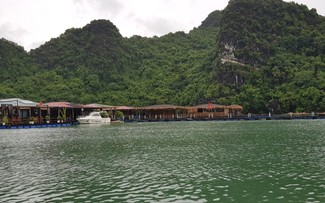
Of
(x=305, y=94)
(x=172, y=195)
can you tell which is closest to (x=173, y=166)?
(x=172, y=195)

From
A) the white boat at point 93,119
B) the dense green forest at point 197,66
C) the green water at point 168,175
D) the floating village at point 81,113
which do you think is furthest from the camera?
the dense green forest at point 197,66

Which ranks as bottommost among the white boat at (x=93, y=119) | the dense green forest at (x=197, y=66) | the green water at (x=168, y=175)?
the green water at (x=168, y=175)

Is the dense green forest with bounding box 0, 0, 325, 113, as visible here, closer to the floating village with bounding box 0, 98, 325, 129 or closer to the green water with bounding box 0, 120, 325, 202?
the floating village with bounding box 0, 98, 325, 129

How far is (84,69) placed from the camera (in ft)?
426

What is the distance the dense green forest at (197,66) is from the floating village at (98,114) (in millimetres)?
7017

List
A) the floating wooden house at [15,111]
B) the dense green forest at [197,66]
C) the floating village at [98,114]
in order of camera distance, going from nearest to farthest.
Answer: the floating wooden house at [15,111] → the floating village at [98,114] → the dense green forest at [197,66]

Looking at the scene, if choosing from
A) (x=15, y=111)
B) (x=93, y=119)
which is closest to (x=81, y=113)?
(x=93, y=119)

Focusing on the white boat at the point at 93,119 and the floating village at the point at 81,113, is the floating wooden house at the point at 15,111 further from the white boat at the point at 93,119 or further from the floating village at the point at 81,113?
the white boat at the point at 93,119

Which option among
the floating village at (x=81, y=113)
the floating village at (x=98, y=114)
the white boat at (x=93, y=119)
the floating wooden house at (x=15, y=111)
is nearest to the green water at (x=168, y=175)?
the floating wooden house at (x=15, y=111)

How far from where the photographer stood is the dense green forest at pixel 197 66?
96062 millimetres

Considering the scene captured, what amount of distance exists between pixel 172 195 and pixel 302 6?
128338 millimetres

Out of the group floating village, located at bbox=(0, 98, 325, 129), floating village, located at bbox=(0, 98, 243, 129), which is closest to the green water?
floating village, located at bbox=(0, 98, 243, 129)

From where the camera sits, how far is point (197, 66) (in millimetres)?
127000

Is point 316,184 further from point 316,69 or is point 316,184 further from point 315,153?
point 316,69
